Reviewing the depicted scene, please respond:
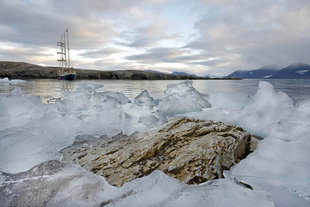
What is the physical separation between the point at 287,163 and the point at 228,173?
32.5 inches

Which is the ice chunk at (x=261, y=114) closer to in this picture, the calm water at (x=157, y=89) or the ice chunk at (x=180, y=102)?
the ice chunk at (x=180, y=102)

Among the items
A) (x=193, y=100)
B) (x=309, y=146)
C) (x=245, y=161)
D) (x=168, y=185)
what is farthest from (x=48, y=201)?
(x=193, y=100)

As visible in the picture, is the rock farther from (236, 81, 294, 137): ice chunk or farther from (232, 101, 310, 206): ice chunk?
(236, 81, 294, 137): ice chunk

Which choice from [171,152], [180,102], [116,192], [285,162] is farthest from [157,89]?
[116,192]

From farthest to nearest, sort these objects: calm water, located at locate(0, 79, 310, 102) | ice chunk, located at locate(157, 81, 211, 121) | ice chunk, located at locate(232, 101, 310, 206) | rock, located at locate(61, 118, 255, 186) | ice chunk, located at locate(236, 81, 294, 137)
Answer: calm water, located at locate(0, 79, 310, 102) < ice chunk, located at locate(157, 81, 211, 121) < ice chunk, located at locate(236, 81, 294, 137) < rock, located at locate(61, 118, 255, 186) < ice chunk, located at locate(232, 101, 310, 206)

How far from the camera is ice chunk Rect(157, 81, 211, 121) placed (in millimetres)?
5629

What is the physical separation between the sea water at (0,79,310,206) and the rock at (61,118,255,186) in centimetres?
26

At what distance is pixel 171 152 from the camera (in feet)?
9.96

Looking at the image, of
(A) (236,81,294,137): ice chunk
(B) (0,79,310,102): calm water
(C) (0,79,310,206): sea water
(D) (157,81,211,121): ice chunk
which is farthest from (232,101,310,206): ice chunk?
(B) (0,79,310,102): calm water

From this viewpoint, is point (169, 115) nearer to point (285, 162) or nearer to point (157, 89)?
point (285, 162)

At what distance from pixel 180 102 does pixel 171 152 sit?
2.91 metres

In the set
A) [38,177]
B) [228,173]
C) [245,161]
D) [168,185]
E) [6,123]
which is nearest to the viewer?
[168,185]

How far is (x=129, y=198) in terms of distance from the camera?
194cm

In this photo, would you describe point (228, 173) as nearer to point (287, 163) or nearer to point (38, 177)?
point (287, 163)
